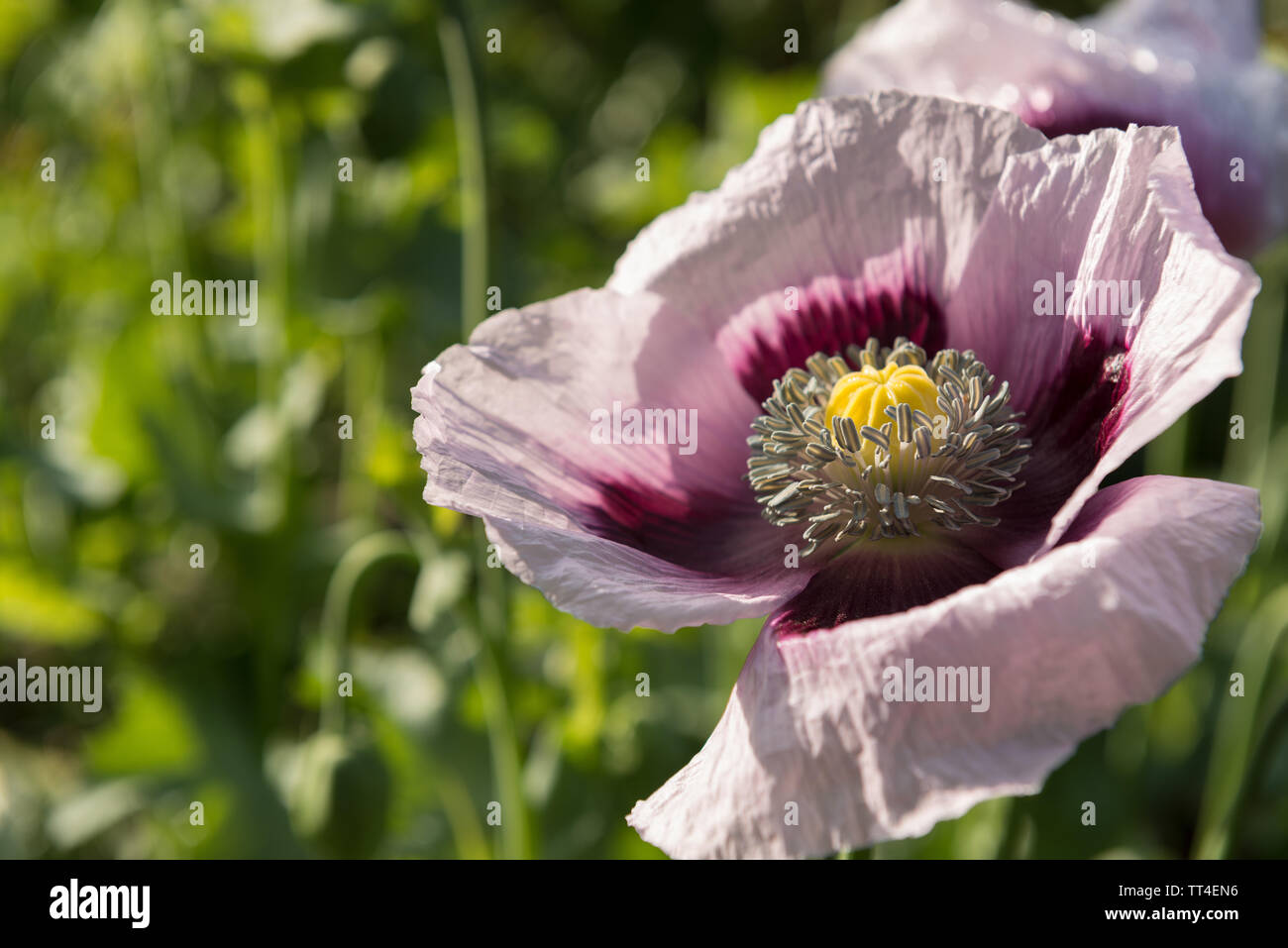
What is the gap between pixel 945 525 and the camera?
1.10 metres

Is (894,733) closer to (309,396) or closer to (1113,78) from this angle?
Result: (1113,78)

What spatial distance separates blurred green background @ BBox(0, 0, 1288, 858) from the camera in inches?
60.2

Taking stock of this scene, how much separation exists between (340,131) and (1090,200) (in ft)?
5.68

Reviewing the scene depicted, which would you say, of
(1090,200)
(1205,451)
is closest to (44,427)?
(1090,200)

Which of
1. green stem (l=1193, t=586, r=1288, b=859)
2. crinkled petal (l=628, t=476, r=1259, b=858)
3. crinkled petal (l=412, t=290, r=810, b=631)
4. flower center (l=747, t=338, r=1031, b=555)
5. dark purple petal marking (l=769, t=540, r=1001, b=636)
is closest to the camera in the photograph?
crinkled petal (l=628, t=476, r=1259, b=858)

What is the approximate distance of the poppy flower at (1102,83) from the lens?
1.31 meters

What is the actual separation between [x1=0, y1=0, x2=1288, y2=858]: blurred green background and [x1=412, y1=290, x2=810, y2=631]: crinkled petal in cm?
27

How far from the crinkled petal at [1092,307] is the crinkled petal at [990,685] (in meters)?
0.08

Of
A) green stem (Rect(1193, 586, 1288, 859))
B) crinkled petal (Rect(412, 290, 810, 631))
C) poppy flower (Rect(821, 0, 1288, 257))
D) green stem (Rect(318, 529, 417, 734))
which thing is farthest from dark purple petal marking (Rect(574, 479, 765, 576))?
green stem (Rect(1193, 586, 1288, 859))

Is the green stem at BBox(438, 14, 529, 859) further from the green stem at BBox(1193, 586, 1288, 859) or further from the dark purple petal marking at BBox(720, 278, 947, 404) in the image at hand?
the green stem at BBox(1193, 586, 1288, 859)

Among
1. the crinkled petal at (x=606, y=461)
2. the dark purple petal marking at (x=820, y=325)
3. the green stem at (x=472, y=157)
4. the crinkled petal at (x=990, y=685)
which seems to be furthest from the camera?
the green stem at (x=472, y=157)

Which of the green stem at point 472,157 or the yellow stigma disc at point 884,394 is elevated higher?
the green stem at point 472,157

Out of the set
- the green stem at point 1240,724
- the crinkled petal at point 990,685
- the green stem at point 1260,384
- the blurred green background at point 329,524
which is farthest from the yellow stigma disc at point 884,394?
the green stem at point 1260,384

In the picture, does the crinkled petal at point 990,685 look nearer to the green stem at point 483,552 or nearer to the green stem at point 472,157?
the green stem at point 483,552
